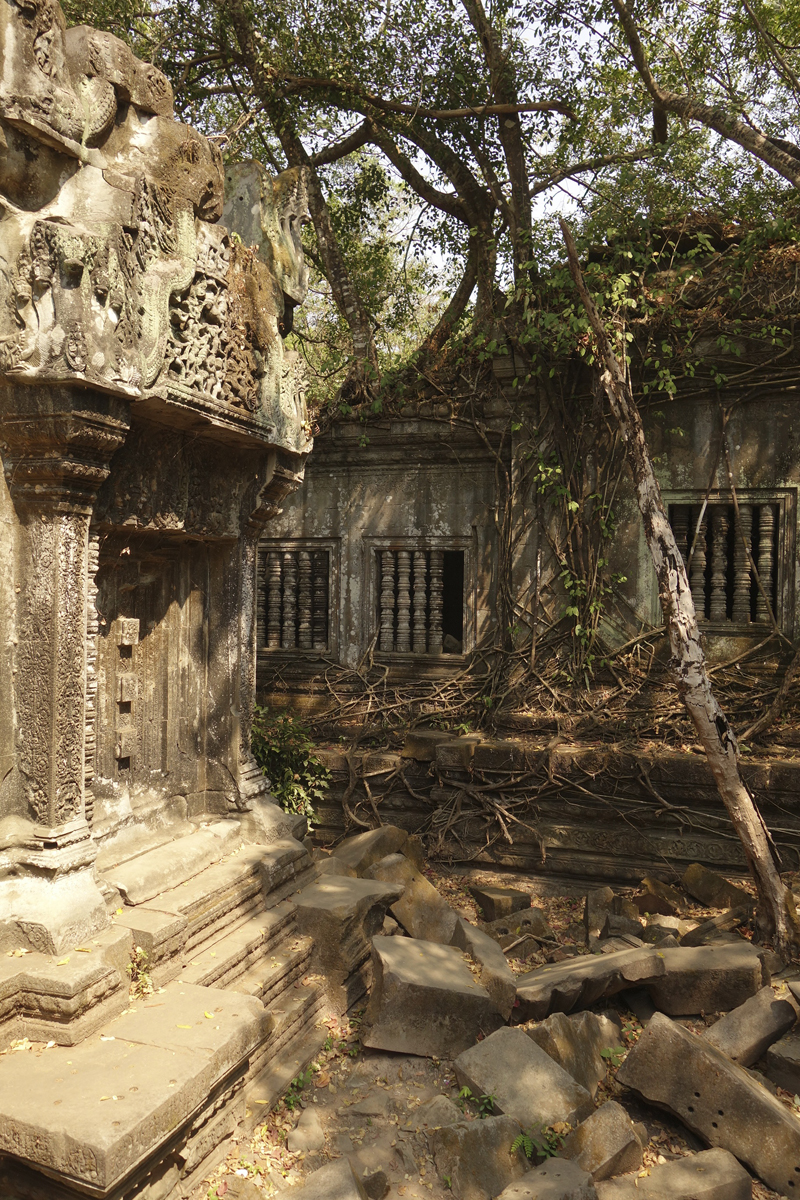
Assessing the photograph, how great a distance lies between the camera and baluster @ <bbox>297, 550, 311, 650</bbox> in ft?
25.1

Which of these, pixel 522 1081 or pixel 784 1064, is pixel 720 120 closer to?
pixel 784 1064

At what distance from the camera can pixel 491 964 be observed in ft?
12.6

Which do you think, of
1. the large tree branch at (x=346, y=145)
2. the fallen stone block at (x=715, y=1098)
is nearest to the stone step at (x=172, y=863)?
the fallen stone block at (x=715, y=1098)

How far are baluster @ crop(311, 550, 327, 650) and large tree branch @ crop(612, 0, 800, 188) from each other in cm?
481

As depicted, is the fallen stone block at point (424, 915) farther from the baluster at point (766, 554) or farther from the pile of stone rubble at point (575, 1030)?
the baluster at point (766, 554)

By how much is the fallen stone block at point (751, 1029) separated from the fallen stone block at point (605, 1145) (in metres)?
0.67

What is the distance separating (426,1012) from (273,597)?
16.0 ft

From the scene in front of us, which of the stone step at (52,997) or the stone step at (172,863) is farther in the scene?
the stone step at (172,863)

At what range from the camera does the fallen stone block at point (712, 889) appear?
4.92 m

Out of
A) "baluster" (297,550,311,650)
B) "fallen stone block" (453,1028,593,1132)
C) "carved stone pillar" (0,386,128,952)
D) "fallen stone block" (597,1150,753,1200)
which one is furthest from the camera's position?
"baluster" (297,550,311,650)

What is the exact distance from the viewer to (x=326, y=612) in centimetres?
764

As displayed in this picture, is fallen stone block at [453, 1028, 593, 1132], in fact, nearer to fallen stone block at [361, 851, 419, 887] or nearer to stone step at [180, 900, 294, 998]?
stone step at [180, 900, 294, 998]

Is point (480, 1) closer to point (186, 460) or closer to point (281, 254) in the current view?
point (281, 254)

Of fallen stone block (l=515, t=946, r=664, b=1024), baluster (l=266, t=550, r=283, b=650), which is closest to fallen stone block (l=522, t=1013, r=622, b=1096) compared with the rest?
fallen stone block (l=515, t=946, r=664, b=1024)
